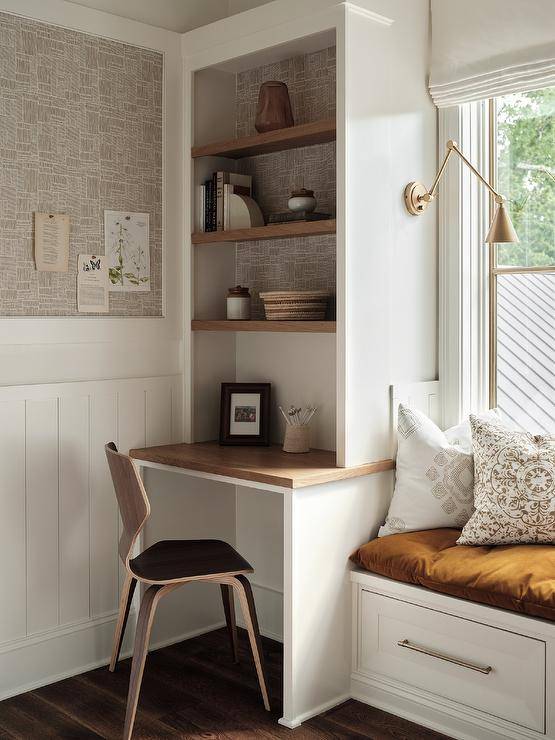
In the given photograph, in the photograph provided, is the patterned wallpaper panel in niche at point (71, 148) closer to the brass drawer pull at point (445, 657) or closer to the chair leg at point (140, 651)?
the chair leg at point (140, 651)

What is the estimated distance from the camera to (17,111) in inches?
112

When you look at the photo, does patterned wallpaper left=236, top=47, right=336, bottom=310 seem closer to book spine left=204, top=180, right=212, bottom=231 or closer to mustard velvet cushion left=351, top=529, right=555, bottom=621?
book spine left=204, top=180, right=212, bottom=231

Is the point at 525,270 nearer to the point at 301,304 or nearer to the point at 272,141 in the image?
the point at 301,304

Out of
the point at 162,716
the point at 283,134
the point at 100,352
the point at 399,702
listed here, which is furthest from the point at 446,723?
the point at 283,134

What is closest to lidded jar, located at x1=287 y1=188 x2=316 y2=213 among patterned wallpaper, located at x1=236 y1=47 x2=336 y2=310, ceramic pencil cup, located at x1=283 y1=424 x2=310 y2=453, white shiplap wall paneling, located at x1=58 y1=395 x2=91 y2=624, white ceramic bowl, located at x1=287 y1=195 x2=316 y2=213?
white ceramic bowl, located at x1=287 y1=195 x2=316 y2=213

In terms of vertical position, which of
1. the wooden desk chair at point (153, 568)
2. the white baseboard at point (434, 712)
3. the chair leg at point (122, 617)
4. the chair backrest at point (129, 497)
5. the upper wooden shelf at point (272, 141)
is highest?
the upper wooden shelf at point (272, 141)

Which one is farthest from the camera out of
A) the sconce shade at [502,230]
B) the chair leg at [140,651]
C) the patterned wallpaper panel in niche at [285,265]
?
the patterned wallpaper panel in niche at [285,265]

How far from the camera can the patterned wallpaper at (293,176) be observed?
316 centimetres

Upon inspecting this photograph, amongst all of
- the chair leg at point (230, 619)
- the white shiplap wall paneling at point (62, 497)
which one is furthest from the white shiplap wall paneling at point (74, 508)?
the chair leg at point (230, 619)

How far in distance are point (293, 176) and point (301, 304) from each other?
0.59 metres

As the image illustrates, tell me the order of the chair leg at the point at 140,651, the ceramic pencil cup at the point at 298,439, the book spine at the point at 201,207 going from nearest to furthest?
the chair leg at the point at 140,651 < the ceramic pencil cup at the point at 298,439 < the book spine at the point at 201,207

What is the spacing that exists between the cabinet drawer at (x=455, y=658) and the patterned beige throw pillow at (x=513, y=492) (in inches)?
11.8

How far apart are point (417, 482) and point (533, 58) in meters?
1.49

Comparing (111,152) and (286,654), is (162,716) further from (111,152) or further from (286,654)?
(111,152)
